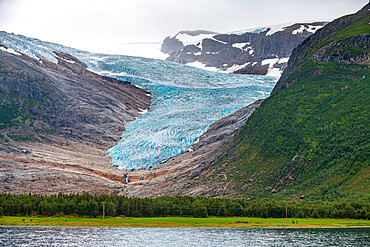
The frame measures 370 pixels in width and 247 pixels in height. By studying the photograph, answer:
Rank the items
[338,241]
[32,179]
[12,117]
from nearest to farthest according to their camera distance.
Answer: [338,241]
[32,179]
[12,117]

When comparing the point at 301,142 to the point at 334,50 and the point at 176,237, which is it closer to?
the point at 334,50

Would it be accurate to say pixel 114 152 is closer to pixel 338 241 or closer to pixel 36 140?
pixel 36 140

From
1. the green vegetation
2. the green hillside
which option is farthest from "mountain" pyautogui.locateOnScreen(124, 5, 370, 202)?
the green vegetation

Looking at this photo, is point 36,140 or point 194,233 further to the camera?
point 36,140

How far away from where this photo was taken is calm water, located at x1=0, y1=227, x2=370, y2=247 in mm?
78312

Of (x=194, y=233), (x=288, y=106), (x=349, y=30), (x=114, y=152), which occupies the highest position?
(x=349, y=30)

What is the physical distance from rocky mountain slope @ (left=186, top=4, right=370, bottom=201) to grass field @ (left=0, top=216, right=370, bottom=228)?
A: 10766 millimetres

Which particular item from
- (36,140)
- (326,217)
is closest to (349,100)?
(326,217)

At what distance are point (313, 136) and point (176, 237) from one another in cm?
6353

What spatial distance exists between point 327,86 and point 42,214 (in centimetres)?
8986

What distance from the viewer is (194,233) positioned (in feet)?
311

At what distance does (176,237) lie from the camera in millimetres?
88125

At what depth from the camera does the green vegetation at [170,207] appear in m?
108

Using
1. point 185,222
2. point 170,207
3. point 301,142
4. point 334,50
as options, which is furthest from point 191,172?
point 334,50
